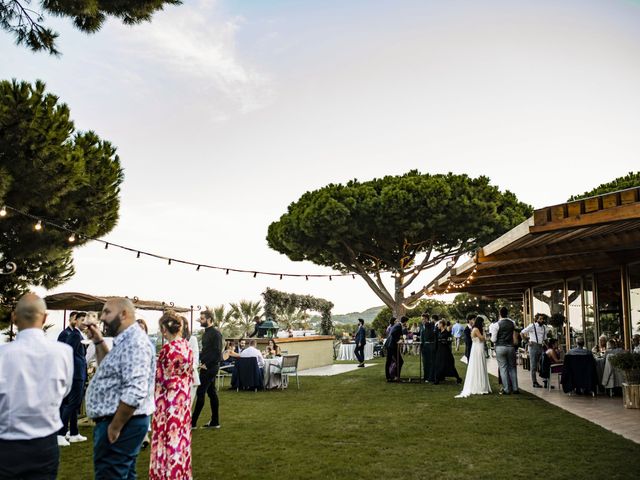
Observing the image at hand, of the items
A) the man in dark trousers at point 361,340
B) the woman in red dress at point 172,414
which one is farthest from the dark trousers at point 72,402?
the man in dark trousers at point 361,340

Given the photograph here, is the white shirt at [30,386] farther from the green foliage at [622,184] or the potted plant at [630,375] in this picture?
the green foliage at [622,184]

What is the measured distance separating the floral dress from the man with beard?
1.08 metres

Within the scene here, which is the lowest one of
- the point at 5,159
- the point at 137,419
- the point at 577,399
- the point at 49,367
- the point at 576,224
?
the point at 577,399

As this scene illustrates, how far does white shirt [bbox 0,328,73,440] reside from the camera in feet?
8.21

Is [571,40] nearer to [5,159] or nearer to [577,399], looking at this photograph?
[577,399]

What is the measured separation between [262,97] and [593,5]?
338 inches

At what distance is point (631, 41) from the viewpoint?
13312mm

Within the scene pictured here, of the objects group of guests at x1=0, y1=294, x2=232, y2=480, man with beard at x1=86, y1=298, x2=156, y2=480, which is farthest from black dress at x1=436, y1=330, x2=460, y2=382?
man with beard at x1=86, y1=298, x2=156, y2=480

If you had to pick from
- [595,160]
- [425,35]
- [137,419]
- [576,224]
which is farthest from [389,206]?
[137,419]

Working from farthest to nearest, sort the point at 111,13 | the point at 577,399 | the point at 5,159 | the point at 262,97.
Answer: the point at 262,97, the point at 5,159, the point at 577,399, the point at 111,13

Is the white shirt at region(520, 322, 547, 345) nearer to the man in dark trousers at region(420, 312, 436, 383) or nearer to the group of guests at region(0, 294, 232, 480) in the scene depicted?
the man in dark trousers at region(420, 312, 436, 383)

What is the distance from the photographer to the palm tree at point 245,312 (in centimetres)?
3388

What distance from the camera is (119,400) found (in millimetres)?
2893

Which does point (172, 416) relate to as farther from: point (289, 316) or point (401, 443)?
point (289, 316)
